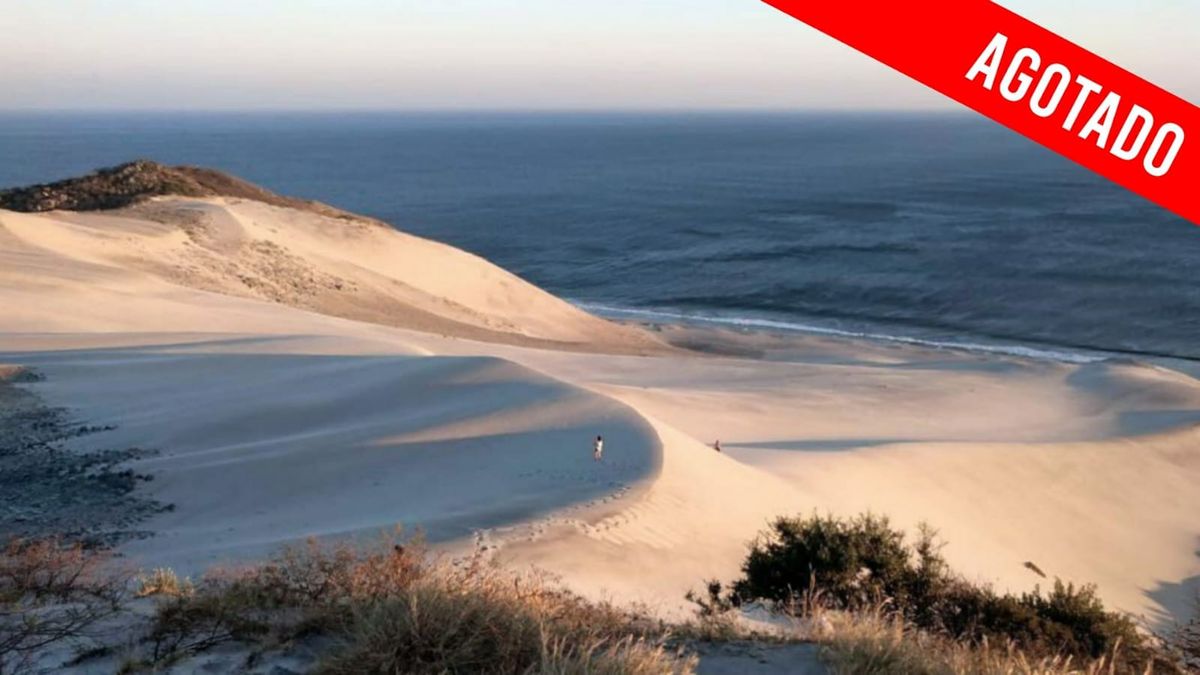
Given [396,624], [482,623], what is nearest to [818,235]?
[482,623]

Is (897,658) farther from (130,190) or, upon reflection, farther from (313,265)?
(130,190)

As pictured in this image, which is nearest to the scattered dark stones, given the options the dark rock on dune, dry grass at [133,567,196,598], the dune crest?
dry grass at [133,567,196,598]

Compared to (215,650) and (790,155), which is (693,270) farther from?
(790,155)

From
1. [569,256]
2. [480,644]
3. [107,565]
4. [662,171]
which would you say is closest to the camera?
[480,644]

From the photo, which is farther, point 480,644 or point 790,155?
point 790,155

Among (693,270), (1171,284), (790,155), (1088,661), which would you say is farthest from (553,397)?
(790,155)

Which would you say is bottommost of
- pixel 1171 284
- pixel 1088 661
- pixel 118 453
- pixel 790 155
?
pixel 118 453

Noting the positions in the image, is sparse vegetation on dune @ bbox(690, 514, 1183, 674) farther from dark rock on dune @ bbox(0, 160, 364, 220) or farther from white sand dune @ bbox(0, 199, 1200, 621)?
dark rock on dune @ bbox(0, 160, 364, 220)
